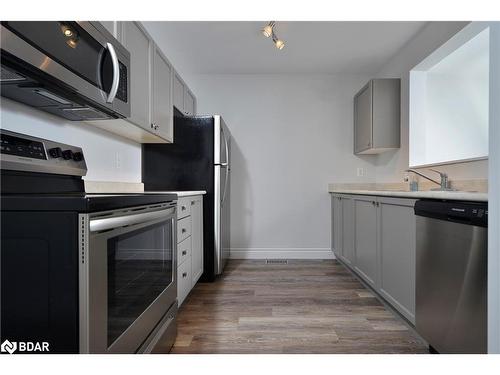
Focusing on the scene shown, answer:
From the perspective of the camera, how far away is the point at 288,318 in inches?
82.8

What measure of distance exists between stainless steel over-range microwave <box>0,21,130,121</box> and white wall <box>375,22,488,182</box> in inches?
92.6

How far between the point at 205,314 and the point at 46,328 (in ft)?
4.62

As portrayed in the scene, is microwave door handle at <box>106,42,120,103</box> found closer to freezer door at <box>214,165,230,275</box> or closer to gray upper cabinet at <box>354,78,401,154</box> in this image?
freezer door at <box>214,165,230,275</box>

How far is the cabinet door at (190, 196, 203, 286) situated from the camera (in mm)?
2546

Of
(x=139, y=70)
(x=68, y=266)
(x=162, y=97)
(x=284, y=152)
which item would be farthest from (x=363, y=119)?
(x=68, y=266)

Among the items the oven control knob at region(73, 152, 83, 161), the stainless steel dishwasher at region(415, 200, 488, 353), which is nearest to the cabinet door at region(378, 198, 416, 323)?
the stainless steel dishwasher at region(415, 200, 488, 353)

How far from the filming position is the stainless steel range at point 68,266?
869mm

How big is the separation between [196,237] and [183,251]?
1.44 feet

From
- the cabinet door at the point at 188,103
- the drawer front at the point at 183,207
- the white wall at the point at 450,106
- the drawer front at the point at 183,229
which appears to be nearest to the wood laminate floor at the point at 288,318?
the drawer front at the point at 183,229

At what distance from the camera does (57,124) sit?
1.68 m
